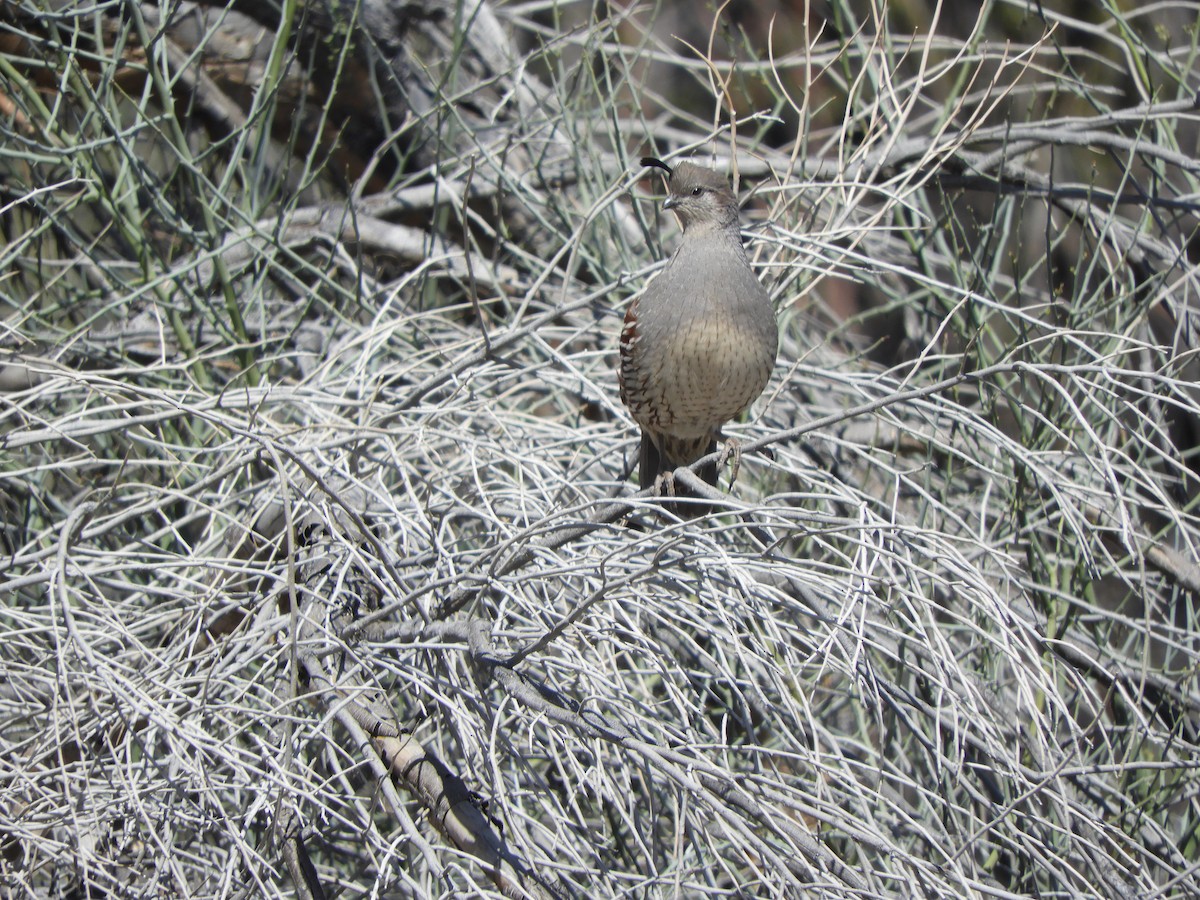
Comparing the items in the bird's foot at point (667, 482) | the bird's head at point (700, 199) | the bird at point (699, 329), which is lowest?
the bird's foot at point (667, 482)

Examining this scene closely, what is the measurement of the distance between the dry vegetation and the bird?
13 cm

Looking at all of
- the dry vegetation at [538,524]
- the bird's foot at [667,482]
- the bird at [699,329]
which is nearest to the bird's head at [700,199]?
the bird at [699,329]

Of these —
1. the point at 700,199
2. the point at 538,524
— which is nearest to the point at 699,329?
the point at 700,199

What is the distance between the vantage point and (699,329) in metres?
2.92

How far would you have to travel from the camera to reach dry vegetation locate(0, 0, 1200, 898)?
1883 millimetres

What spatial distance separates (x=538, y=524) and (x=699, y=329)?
122cm

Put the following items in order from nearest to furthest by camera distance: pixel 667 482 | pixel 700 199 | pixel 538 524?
pixel 538 524 → pixel 667 482 → pixel 700 199

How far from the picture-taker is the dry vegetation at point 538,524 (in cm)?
188

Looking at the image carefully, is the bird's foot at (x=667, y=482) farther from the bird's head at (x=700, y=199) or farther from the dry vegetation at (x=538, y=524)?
the bird's head at (x=700, y=199)

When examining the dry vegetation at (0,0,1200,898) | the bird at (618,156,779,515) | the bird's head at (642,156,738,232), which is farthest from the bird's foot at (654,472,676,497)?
the bird's head at (642,156,738,232)

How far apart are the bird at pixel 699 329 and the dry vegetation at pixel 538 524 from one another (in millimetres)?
132

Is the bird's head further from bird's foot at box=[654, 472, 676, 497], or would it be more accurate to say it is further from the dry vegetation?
bird's foot at box=[654, 472, 676, 497]

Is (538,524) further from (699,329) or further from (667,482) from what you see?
(699,329)

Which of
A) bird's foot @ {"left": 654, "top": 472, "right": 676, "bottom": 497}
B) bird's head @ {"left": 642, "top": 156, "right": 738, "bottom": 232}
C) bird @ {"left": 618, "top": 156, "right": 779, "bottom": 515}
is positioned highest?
bird's head @ {"left": 642, "top": 156, "right": 738, "bottom": 232}
